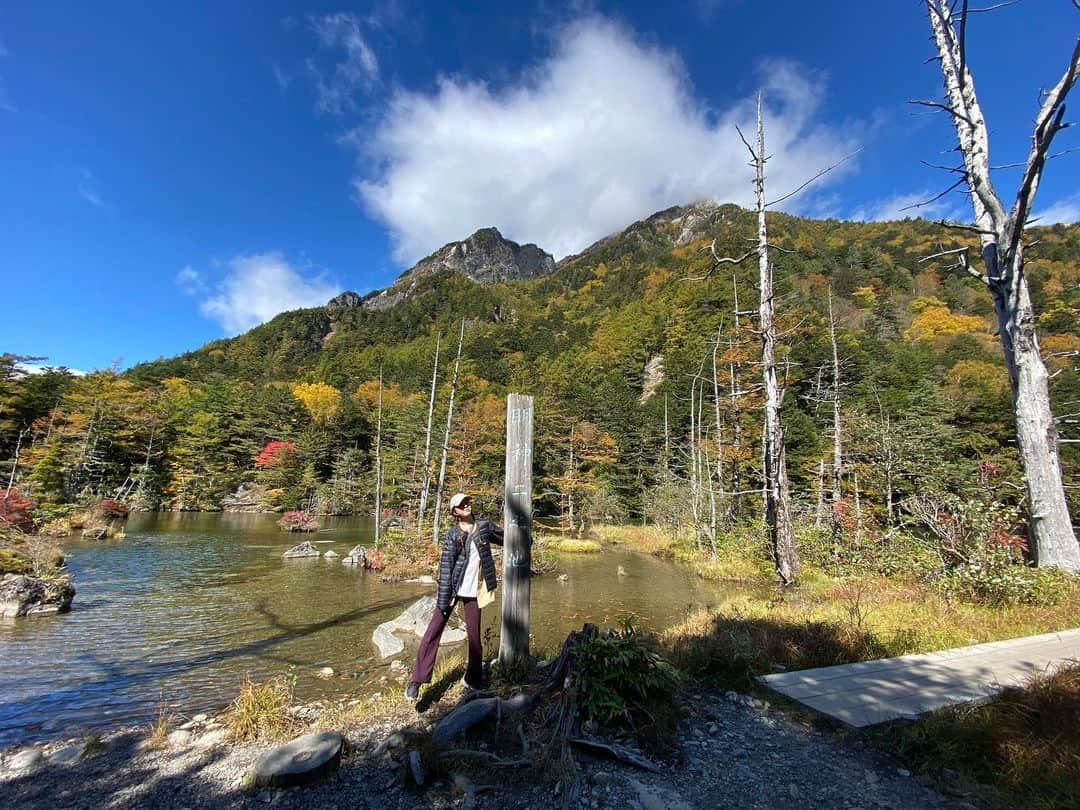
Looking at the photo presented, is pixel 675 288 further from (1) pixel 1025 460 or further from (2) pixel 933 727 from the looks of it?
(2) pixel 933 727

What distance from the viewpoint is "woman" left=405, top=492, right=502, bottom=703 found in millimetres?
4203

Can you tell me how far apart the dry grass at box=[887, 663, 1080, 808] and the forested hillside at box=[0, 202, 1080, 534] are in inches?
307

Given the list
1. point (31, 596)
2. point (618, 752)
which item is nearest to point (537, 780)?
point (618, 752)

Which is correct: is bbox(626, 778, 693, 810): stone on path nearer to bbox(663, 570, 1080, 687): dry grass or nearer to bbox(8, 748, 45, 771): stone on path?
bbox(663, 570, 1080, 687): dry grass

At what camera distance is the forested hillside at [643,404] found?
2119 cm

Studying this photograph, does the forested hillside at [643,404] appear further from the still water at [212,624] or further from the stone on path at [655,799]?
the stone on path at [655,799]

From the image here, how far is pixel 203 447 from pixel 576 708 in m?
51.8

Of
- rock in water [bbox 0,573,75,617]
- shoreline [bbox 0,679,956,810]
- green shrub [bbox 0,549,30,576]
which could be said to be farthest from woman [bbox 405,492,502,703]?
green shrub [bbox 0,549,30,576]

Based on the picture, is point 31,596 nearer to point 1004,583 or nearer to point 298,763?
point 298,763

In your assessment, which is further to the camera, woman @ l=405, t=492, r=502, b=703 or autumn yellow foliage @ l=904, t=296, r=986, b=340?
autumn yellow foliage @ l=904, t=296, r=986, b=340

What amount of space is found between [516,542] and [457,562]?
57 centimetres

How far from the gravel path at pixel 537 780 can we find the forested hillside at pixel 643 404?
27.0 ft

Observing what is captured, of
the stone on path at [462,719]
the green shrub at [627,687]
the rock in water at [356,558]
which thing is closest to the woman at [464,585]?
the stone on path at [462,719]

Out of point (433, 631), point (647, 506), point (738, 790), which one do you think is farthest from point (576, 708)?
point (647, 506)
